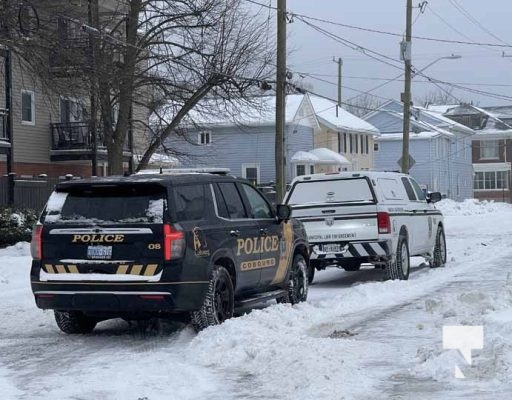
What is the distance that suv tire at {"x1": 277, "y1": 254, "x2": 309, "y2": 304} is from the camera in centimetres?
1164

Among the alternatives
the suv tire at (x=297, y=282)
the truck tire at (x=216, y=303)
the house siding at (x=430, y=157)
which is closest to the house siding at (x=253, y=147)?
the house siding at (x=430, y=157)

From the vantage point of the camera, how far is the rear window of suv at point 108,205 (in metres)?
8.95

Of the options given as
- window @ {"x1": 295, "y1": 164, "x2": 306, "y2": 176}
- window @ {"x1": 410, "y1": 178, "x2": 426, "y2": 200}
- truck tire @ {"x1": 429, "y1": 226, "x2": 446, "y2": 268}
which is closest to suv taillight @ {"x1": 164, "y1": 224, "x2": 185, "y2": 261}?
window @ {"x1": 410, "y1": 178, "x2": 426, "y2": 200}

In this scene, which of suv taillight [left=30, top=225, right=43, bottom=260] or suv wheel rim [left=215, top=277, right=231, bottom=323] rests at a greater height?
suv taillight [left=30, top=225, right=43, bottom=260]

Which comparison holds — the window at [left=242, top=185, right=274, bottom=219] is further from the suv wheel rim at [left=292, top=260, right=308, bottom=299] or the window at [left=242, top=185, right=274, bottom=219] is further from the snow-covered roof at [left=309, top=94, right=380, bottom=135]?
the snow-covered roof at [left=309, top=94, right=380, bottom=135]

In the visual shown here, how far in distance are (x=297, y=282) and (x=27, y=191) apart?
17123mm

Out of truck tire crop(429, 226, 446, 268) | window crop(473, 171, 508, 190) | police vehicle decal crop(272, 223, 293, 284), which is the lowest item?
truck tire crop(429, 226, 446, 268)

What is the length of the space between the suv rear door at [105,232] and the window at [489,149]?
2956 inches

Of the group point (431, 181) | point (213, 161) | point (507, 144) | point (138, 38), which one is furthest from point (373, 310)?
point (507, 144)

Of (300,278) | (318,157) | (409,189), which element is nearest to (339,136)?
(318,157)

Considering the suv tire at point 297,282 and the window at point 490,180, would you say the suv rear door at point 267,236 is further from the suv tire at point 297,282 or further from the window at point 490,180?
the window at point 490,180

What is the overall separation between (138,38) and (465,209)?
2800 cm

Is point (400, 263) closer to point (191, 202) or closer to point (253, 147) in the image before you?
point (191, 202)

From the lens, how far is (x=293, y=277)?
11.8m
